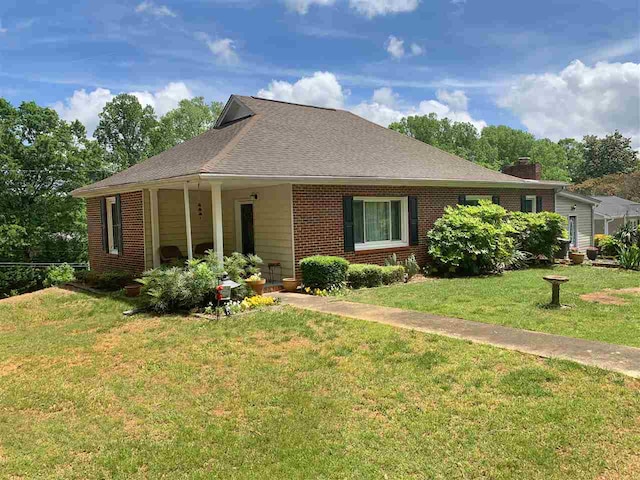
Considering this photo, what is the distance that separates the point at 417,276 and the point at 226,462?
10358 mm

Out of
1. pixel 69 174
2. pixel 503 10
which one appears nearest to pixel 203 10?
pixel 503 10

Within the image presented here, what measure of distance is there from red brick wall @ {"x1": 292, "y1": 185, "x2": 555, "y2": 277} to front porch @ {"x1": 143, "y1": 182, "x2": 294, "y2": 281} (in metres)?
0.28

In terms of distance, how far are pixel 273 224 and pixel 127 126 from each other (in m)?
33.9

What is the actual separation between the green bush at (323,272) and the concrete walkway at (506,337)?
1620 millimetres

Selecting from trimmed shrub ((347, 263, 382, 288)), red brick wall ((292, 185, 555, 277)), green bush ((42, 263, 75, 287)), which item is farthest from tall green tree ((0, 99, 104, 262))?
trimmed shrub ((347, 263, 382, 288))

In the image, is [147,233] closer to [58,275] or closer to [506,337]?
[506,337]

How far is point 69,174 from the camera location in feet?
89.3

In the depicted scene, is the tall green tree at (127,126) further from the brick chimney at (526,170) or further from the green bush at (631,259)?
the green bush at (631,259)

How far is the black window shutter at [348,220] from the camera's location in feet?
39.9

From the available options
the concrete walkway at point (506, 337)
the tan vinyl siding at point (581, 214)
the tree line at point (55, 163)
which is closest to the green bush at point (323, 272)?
the concrete walkway at point (506, 337)

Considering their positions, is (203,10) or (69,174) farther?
(69,174)

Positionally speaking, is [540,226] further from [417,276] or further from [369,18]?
[369,18]

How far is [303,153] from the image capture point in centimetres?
1261

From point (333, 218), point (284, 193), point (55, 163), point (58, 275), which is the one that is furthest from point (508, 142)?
point (284, 193)
